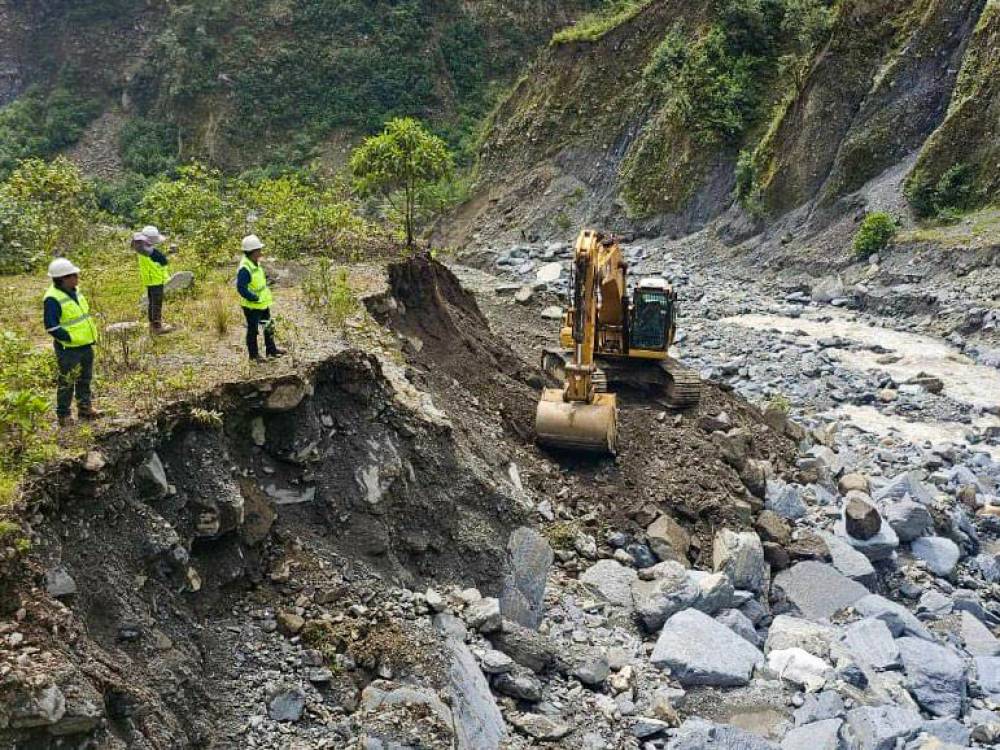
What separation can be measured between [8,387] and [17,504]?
229 centimetres

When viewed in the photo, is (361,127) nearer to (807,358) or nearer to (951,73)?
(951,73)

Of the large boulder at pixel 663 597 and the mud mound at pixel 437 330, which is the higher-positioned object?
the mud mound at pixel 437 330

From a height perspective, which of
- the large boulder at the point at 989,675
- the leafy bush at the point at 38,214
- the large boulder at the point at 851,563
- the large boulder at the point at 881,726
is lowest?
the large boulder at the point at 989,675

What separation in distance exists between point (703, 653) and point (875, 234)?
17578mm

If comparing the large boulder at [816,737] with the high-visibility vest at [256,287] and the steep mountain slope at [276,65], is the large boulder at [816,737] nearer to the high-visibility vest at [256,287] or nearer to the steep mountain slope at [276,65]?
the high-visibility vest at [256,287]

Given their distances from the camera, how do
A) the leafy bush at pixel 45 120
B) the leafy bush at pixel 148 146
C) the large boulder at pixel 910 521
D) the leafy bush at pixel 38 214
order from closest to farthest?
the large boulder at pixel 910 521
the leafy bush at pixel 38 214
the leafy bush at pixel 148 146
the leafy bush at pixel 45 120

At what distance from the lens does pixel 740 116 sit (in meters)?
28.8

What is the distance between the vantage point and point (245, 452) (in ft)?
23.5

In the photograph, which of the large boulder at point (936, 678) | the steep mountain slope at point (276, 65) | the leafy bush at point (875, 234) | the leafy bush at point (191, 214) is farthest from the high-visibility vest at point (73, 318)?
the steep mountain slope at point (276, 65)

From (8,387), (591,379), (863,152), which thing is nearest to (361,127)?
(863,152)

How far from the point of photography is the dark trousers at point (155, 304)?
9492mm

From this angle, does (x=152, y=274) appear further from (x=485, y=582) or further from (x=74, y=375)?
(x=485, y=582)

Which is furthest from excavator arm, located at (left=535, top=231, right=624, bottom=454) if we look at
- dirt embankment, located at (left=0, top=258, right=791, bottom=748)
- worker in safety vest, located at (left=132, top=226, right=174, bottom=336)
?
worker in safety vest, located at (left=132, top=226, right=174, bottom=336)

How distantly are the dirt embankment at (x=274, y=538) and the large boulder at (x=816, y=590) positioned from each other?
0.92m
